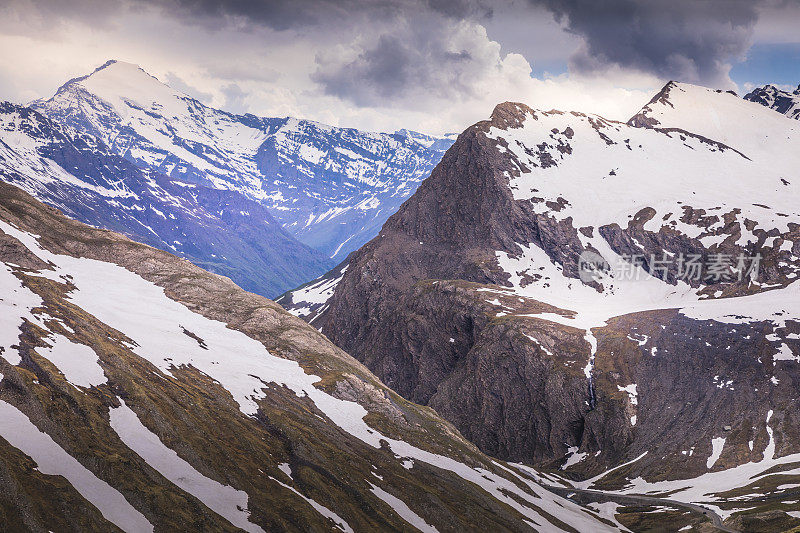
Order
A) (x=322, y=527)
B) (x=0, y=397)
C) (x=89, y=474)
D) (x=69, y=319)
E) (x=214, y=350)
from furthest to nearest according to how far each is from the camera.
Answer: (x=214, y=350) → (x=69, y=319) → (x=322, y=527) → (x=0, y=397) → (x=89, y=474)

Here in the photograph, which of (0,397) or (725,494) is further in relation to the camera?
(725,494)

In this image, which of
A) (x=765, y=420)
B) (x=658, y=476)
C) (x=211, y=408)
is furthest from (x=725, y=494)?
(x=211, y=408)

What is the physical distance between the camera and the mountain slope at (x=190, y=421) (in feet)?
236

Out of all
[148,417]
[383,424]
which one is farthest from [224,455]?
[383,424]

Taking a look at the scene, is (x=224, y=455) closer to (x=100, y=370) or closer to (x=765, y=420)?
(x=100, y=370)

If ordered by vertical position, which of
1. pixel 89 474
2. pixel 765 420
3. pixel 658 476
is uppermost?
pixel 765 420

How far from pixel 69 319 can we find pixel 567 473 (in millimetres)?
154066

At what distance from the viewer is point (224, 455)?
90812 mm

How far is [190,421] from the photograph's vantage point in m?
95.9

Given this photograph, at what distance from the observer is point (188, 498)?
2965 inches

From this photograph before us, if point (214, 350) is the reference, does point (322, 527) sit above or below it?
below

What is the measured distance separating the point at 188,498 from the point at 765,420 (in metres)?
178

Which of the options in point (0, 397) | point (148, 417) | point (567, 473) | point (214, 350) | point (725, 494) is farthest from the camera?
point (567, 473)

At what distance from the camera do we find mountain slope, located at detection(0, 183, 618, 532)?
72062 mm
